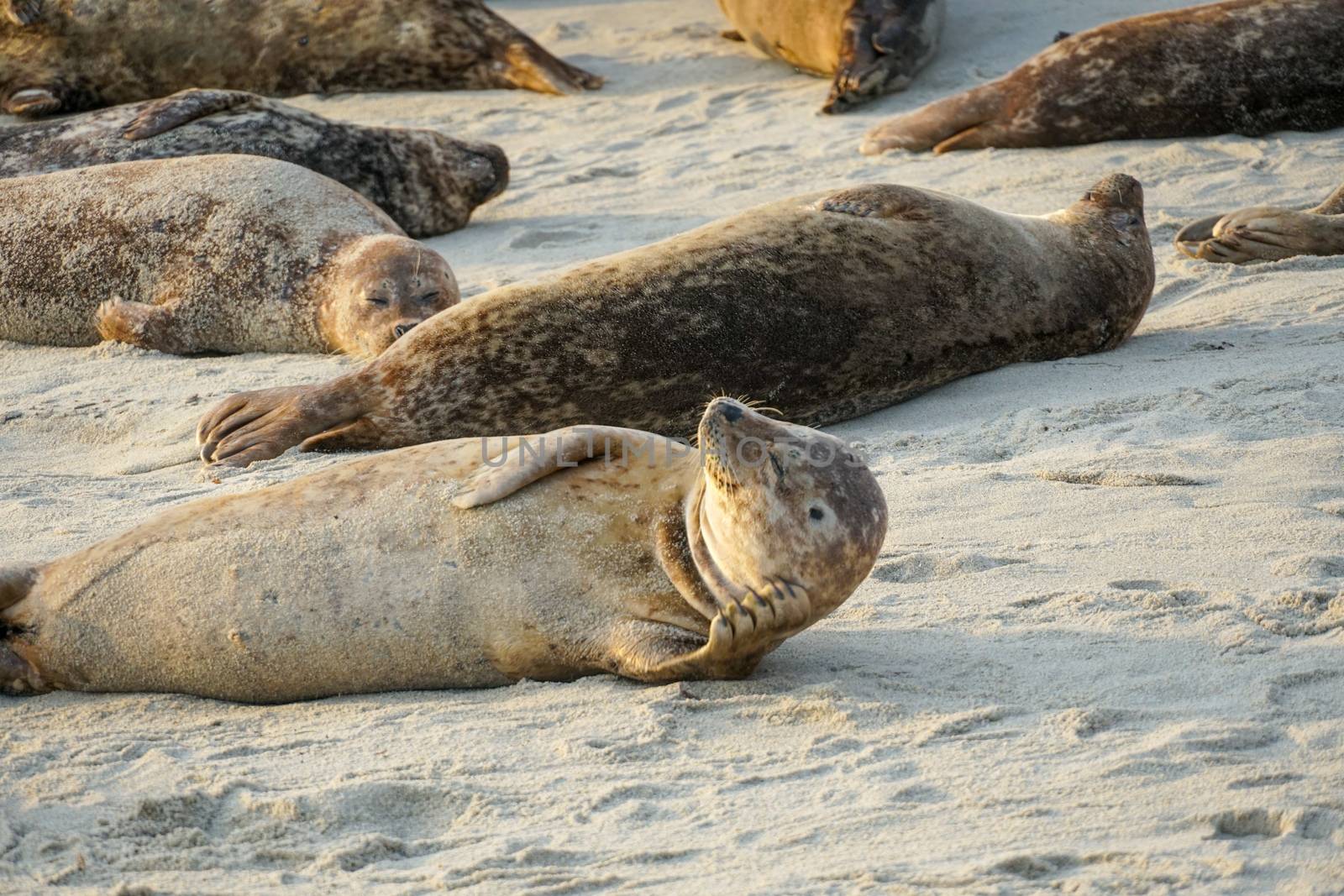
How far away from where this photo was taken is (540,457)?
3.61 meters

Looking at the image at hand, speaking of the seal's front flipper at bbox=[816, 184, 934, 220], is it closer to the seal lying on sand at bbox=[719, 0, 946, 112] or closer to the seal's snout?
the seal's snout

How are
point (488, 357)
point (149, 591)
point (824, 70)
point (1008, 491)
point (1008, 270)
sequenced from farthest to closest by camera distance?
point (824, 70), point (1008, 270), point (488, 357), point (1008, 491), point (149, 591)

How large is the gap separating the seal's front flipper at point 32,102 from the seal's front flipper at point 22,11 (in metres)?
0.41

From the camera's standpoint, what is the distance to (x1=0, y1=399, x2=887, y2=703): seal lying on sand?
333cm

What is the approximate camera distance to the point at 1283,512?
12.9 feet

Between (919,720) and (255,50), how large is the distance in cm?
771

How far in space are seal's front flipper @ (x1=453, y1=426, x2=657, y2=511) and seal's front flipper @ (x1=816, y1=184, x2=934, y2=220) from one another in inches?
86.6

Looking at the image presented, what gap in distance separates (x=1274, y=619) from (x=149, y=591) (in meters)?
2.31

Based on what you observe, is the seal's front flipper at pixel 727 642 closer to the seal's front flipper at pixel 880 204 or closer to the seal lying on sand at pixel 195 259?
the seal's front flipper at pixel 880 204

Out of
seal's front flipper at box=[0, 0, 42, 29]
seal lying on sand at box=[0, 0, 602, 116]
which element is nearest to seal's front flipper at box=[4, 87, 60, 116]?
seal lying on sand at box=[0, 0, 602, 116]

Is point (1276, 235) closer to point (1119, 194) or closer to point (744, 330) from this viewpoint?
point (1119, 194)

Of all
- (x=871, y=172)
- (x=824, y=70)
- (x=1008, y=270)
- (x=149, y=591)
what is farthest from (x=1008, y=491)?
(x=824, y=70)

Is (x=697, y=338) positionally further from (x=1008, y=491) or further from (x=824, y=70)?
(x=824, y=70)

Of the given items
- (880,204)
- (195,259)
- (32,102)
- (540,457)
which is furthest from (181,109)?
(540,457)
